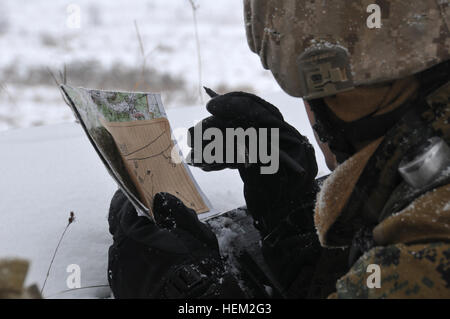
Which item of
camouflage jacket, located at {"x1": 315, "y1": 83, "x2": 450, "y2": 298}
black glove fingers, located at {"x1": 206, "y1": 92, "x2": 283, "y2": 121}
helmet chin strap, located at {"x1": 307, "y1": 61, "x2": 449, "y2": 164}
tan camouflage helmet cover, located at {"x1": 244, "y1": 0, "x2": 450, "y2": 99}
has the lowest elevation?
camouflage jacket, located at {"x1": 315, "y1": 83, "x2": 450, "y2": 298}

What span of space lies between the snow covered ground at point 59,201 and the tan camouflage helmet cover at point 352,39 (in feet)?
1.90

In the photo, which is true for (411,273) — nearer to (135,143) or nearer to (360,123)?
(360,123)

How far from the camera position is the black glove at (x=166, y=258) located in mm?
637

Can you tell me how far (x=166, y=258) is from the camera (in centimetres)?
66

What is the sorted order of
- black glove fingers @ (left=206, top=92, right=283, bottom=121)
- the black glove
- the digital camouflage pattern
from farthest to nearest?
1. black glove fingers @ (left=206, top=92, right=283, bottom=121)
2. the black glove
3. the digital camouflage pattern

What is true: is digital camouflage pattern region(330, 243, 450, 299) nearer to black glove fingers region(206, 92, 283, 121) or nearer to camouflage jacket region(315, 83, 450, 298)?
camouflage jacket region(315, 83, 450, 298)

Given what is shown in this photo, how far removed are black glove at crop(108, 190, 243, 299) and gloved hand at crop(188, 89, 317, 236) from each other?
0.15m

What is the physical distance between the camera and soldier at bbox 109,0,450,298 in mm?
443

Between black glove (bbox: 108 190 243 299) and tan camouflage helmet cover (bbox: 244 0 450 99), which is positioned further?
black glove (bbox: 108 190 243 299)

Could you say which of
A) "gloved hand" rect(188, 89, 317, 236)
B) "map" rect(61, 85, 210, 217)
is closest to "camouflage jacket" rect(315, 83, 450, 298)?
"gloved hand" rect(188, 89, 317, 236)

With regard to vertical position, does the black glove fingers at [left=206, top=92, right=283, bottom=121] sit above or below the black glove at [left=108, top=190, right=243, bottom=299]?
above

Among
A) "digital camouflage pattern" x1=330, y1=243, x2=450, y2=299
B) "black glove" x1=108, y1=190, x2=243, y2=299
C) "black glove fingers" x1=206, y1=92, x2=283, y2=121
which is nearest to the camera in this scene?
"digital camouflage pattern" x1=330, y1=243, x2=450, y2=299

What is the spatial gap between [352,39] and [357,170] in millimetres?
185
